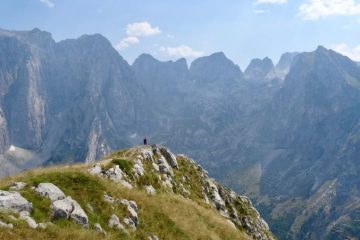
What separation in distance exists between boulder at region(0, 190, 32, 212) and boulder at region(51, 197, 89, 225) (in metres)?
1.44

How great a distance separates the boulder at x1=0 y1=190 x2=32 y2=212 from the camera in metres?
23.8

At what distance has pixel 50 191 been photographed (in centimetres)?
2722

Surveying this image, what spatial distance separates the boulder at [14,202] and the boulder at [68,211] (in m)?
1.44

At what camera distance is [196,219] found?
1473 inches

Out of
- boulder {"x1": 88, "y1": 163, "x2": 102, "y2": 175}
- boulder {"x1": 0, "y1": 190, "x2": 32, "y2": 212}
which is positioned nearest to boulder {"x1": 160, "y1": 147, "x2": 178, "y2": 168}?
boulder {"x1": 88, "y1": 163, "x2": 102, "y2": 175}

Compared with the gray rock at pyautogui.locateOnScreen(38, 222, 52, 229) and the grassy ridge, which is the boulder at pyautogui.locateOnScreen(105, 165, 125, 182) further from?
the gray rock at pyautogui.locateOnScreen(38, 222, 52, 229)

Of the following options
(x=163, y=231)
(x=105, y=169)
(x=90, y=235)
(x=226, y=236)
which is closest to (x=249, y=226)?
(x=226, y=236)

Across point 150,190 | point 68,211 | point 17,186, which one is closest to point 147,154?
point 150,190

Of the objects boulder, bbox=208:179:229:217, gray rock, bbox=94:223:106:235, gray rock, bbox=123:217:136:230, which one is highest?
gray rock, bbox=94:223:106:235

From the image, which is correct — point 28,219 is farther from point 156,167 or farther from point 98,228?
point 156,167

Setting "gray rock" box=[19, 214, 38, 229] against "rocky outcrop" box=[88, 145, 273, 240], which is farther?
"rocky outcrop" box=[88, 145, 273, 240]

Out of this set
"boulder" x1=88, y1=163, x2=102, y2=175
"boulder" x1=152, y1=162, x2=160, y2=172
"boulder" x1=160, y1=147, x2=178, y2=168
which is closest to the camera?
"boulder" x1=88, y1=163, x2=102, y2=175

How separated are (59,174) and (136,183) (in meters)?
12.3

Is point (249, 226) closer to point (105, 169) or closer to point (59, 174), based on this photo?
point (105, 169)
